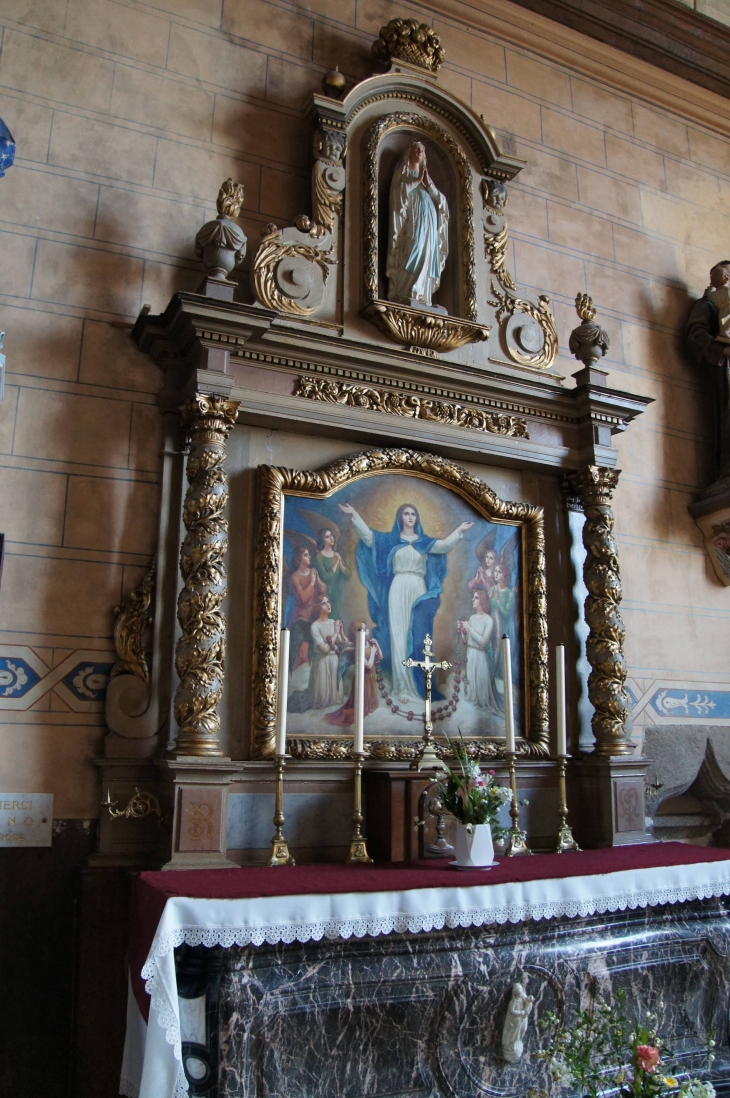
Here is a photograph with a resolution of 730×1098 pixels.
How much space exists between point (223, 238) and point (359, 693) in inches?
94.3

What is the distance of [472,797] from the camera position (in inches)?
165

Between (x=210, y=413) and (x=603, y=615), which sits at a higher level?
(x=210, y=413)

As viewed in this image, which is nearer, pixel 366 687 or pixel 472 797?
pixel 472 797

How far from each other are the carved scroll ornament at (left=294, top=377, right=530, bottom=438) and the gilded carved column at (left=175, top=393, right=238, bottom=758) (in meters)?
0.59

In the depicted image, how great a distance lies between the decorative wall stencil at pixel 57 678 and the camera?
4324 millimetres

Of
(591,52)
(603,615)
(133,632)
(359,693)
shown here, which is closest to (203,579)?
(133,632)

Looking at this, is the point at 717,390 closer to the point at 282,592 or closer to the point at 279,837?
the point at 282,592

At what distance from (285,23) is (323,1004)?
554 cm

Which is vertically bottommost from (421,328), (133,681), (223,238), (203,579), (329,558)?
(133,681)

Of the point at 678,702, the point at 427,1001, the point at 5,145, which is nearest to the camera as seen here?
the point at 427,1001

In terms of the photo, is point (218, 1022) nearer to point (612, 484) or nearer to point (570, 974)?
point (570, 974)

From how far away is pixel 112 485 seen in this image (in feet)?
15.4

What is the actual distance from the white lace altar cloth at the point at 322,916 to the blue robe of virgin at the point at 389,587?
145cm

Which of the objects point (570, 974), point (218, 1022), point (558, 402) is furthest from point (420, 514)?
point (218, 1022)
